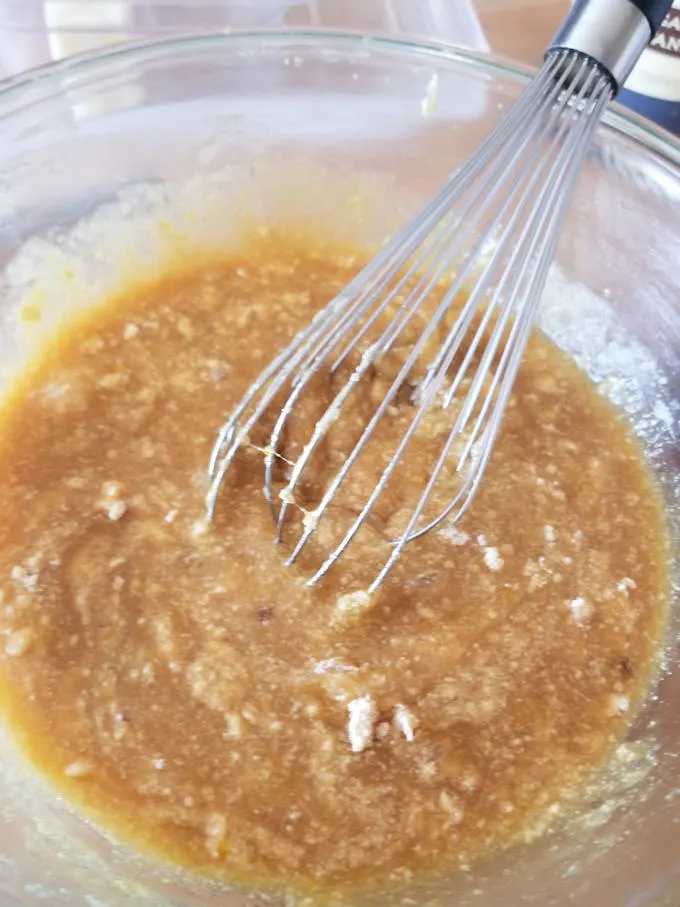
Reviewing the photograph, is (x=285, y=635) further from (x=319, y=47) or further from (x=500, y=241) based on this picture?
(x=319, y=47)

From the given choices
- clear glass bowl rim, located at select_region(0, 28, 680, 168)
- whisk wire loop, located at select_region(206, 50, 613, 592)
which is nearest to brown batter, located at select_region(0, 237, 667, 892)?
whisk wire loop, located at select_region(206, 50, 613, 592)

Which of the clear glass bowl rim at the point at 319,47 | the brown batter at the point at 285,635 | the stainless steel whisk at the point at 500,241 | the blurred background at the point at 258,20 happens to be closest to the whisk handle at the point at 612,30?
the stainless steel whisk at the point at 500,241

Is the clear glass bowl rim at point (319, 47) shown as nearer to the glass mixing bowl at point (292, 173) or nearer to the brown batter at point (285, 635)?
the glass mixing bowl at point (292, 173)

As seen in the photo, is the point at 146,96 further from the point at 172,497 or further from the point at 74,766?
the point at 74,766

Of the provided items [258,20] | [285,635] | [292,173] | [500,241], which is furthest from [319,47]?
[285,635]

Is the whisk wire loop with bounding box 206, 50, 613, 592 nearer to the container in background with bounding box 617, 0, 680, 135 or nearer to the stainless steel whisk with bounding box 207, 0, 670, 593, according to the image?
the stainless steel whisk with bounding box 207, 0, 670, 593

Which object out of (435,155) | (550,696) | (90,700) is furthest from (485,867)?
(435,155)

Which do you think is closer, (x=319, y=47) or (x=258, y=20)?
(x=319, y=47)
